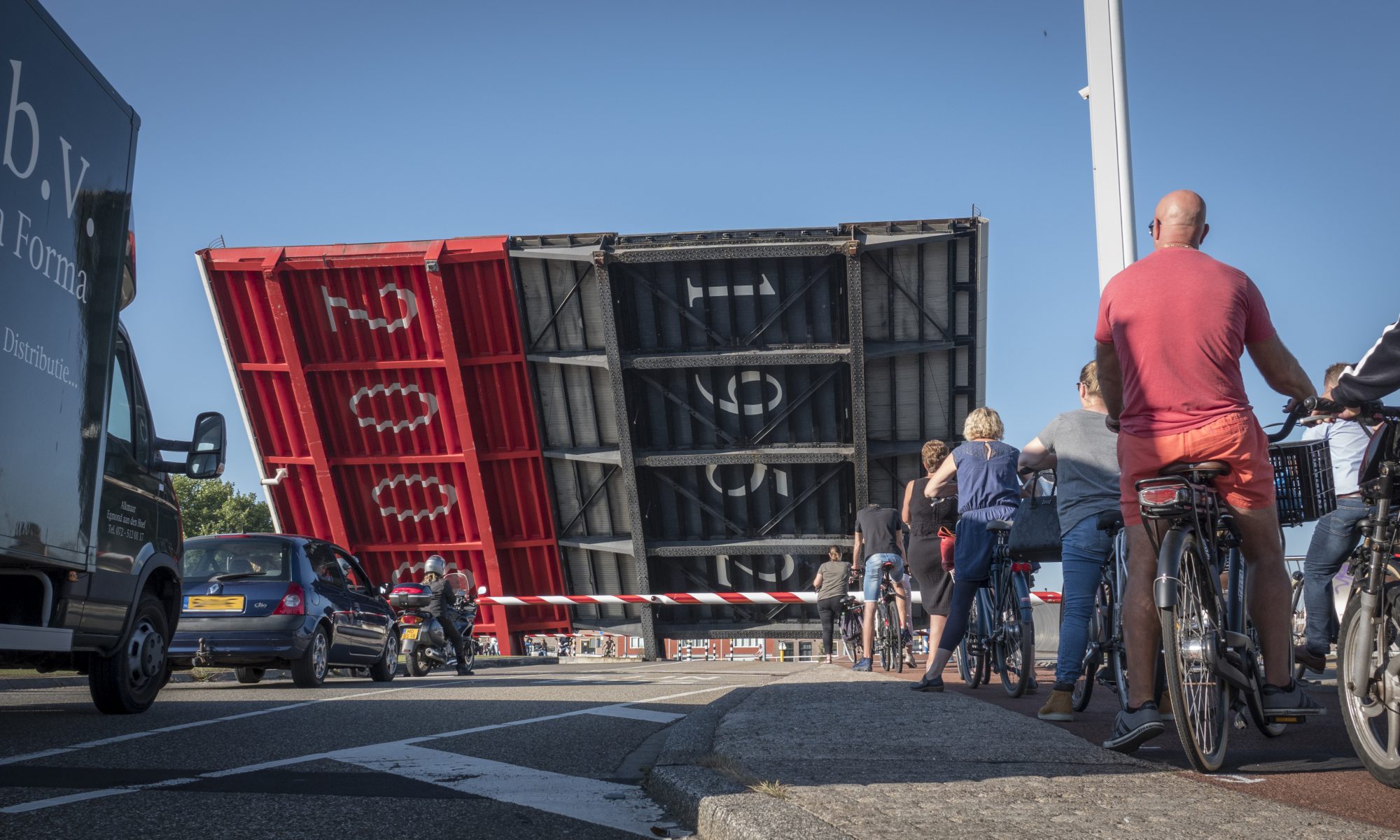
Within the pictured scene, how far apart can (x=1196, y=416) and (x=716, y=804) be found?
1.80m

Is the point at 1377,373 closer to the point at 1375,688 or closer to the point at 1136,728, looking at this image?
the point at 1375,688

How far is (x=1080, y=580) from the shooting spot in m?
5.44

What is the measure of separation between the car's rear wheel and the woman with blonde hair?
556 cm

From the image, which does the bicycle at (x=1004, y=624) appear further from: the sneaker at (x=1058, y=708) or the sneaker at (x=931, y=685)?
the sneaker at (x=1058, y=708)

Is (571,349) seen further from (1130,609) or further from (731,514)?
(1130,609)

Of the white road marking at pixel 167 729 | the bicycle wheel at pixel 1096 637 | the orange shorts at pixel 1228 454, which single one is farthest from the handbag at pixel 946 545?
the orange shorts at pixel 1228 454

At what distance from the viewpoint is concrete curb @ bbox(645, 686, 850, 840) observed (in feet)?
8.70

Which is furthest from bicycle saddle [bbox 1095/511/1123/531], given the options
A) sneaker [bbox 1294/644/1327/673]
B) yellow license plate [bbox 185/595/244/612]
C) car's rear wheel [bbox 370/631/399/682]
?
car's rear wheel [bbox 370/631/399/682]

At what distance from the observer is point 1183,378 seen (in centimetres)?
363

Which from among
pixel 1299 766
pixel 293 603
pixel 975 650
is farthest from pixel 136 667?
pixel 1299 766

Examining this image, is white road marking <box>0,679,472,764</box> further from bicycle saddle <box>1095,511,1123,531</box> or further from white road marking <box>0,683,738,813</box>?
bicycle saddle <box>1095,511,1123,531</box>

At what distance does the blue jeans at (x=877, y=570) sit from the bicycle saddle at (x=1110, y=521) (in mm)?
5006

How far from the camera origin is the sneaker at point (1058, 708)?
17.0ft

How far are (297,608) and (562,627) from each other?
7.90 m
